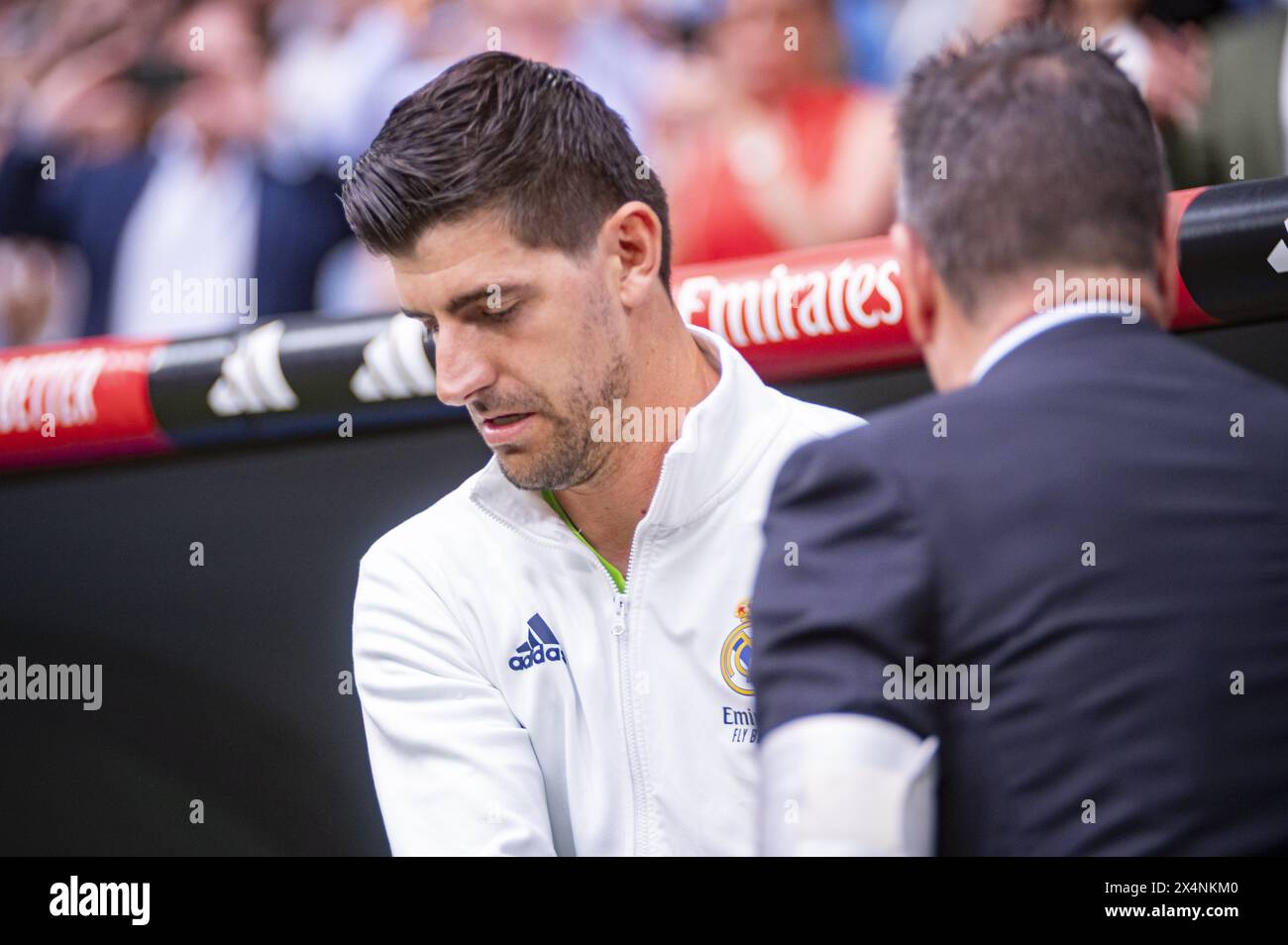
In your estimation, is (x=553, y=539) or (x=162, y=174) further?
(x=162, y=174)

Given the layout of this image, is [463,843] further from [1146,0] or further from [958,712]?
[1146,0]

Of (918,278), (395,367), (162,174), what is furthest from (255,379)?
(918,278)

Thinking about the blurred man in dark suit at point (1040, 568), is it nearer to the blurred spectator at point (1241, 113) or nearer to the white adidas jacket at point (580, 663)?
the white adidas jacket at point (580, 663)

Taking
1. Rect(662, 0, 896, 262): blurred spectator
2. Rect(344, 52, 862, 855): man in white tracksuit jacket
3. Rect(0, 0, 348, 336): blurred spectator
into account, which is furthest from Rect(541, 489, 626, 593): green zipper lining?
Rect(0, 0, 348, 336): blurred spectator

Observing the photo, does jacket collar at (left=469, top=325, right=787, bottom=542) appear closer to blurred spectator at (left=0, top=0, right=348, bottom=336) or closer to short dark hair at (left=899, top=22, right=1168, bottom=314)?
short dark hair at (left=899, top=22, right=1168, bottom=314)

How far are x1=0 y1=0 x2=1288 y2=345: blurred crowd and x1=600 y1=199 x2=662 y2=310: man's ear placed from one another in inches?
27.0

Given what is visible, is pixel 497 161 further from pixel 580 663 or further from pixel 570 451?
pixel 580 663

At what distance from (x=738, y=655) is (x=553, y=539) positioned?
0.64 feet

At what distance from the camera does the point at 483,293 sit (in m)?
1.30

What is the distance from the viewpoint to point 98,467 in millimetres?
2018
